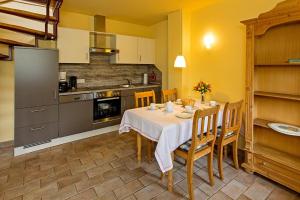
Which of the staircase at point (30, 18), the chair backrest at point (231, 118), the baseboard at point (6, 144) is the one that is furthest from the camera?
the baseboard at point (6, 144)

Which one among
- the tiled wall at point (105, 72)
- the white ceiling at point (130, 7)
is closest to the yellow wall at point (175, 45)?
the white ceiling at point (130, 7)

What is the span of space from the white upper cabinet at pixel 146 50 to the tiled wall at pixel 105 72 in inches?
11.3

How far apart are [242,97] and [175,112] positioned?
3.97ft

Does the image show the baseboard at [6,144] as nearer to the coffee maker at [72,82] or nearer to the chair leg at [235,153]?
the coffee maker at [72,82]

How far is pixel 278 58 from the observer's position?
2.29 m

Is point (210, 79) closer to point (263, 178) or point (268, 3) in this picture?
point (268, 3)

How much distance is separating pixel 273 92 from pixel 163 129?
159 cm

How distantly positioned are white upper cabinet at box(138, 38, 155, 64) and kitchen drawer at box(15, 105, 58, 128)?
2244 mm

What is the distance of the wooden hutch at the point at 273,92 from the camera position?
204cm

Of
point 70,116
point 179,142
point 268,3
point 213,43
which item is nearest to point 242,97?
point 213,43

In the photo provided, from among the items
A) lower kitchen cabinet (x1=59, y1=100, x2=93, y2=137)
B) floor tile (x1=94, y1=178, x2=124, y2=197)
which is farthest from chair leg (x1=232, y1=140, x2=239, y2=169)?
lower kitchen cabinet (x1=59, y1=100, x2=93, y2=137)

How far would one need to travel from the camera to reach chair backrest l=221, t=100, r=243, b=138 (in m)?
2.06

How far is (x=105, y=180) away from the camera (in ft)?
7.27

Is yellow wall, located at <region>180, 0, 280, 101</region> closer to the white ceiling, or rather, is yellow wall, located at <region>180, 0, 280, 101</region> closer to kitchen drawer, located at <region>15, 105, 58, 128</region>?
the white ceiling
